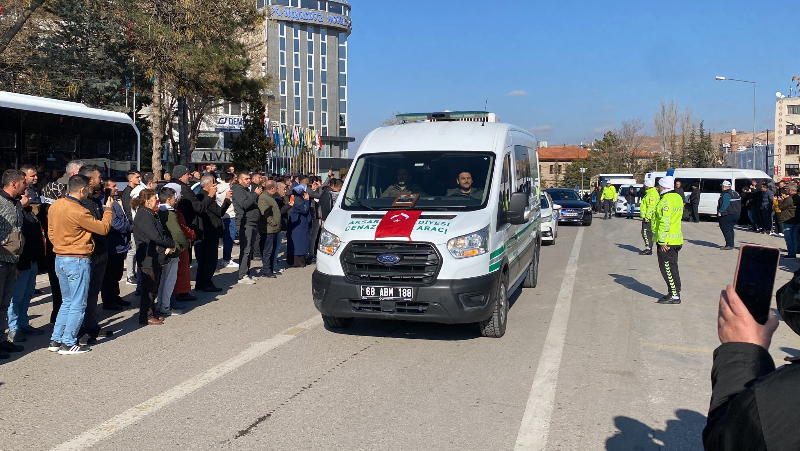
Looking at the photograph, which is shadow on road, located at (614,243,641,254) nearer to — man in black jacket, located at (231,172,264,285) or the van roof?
the van roof

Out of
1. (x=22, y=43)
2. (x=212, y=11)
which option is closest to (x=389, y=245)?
(x=212, y=11)

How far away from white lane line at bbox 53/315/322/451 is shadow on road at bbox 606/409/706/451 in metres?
3.39

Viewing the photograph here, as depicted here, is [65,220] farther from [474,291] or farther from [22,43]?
[22,43]

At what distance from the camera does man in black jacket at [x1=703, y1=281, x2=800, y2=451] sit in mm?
1454

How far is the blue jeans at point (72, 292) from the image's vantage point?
6.76 m

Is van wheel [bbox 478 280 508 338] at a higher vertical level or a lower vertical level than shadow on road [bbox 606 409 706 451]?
higher

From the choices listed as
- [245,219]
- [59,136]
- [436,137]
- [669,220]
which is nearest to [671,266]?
[669,220]

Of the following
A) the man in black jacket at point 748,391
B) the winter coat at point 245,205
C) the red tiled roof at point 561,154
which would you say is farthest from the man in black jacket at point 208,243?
the red tiled roof at point 561,154

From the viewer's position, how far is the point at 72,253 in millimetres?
6742

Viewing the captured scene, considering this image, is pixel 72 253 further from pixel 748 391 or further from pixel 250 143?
pixel 250 143

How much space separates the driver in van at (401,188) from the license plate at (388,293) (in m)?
1.35

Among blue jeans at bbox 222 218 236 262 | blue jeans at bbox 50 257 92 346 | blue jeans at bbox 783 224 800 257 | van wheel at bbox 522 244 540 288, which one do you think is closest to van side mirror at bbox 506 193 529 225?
van wheel at bbox 522 244 540 288

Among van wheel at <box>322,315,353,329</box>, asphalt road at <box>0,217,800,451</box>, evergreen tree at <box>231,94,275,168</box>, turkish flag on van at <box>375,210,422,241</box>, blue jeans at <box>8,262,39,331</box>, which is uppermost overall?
evergreen tree at <box>231,94,275,168</box>

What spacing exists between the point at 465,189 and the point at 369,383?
2.87 metres
